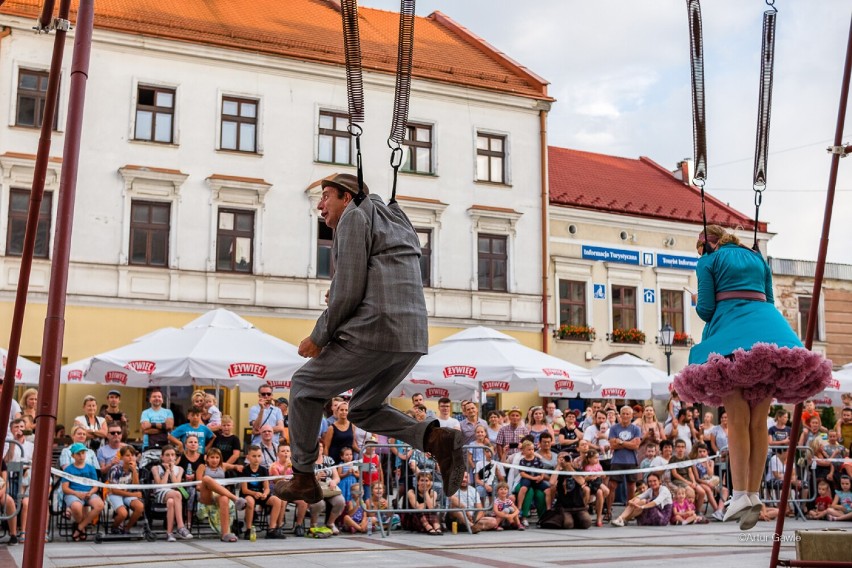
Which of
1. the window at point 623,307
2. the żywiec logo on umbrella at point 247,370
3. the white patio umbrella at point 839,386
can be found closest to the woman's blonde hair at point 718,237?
the żywiec logo on umbrella at point 247,370

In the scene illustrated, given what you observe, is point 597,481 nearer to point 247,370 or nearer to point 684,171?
point 247,370

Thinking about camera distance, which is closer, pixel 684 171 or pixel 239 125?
pixel 239 125

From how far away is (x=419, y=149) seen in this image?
98.7 feet

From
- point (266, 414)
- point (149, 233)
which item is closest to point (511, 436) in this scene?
point (266, 414)

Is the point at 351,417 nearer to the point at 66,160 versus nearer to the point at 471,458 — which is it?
the point at 66,160

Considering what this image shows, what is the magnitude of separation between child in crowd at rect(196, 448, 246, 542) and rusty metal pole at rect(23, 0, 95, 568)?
26.8ft

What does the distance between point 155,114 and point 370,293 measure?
2306 centimetres

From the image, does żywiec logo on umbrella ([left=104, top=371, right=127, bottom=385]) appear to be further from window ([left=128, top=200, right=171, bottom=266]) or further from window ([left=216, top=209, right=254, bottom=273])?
window ([left=216, top=209, right=254, bottom=273])

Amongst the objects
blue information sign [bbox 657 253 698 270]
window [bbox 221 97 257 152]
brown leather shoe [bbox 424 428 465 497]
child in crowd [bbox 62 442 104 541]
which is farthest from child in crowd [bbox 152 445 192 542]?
blue information sign [bbox 657 253 698 270]

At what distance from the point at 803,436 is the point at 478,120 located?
15748mm

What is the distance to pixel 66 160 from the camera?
5316 mm

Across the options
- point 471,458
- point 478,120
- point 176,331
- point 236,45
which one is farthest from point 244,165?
point 471,458

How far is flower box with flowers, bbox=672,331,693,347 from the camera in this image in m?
34.5

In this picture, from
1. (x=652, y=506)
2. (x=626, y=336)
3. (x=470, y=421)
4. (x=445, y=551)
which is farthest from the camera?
(x=626, y=336)
